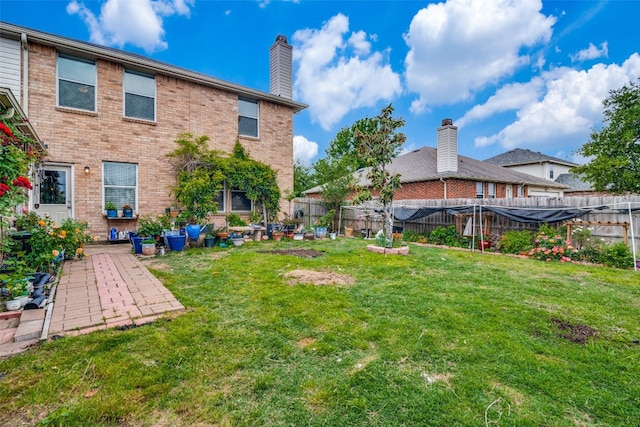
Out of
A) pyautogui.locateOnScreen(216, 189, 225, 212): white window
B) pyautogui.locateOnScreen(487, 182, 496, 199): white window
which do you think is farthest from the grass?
pyautogui.locateOnScreen(487, 182, 496, 199): white window

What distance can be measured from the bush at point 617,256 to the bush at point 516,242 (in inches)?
64.3

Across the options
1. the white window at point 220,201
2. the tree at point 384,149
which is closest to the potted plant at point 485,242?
the tree at point 384,149

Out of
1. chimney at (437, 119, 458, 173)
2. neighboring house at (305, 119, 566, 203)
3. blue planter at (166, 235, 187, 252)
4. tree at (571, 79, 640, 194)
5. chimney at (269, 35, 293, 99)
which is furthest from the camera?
chimney at (437, 119, 458, 173)

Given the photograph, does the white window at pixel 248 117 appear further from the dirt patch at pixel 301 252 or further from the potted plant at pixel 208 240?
the dirt patch at pixel 301 252

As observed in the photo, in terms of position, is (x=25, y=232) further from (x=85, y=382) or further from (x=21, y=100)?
(x=21, y=100)

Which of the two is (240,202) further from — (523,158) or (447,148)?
(523,158)

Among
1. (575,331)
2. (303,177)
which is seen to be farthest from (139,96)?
(303,177)

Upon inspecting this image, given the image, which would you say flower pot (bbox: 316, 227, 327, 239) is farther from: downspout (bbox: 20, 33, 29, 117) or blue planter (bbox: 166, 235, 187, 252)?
downspout (bbox: 20, 33, 29, 117)

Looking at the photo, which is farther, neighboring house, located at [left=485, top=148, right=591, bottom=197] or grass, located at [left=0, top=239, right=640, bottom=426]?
neighboring house, located at [left=485, top=148, right=591, bottom=197]

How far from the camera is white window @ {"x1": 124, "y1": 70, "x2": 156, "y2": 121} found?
9.17m

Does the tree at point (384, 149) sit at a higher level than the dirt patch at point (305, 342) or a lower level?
higher

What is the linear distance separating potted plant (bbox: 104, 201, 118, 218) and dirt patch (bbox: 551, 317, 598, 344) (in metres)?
10.3

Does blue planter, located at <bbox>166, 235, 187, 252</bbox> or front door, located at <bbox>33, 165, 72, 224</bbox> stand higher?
front door, located at <bbox>33, 165, 72, 224</bbox>

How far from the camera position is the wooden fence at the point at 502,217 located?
723 centimetres
